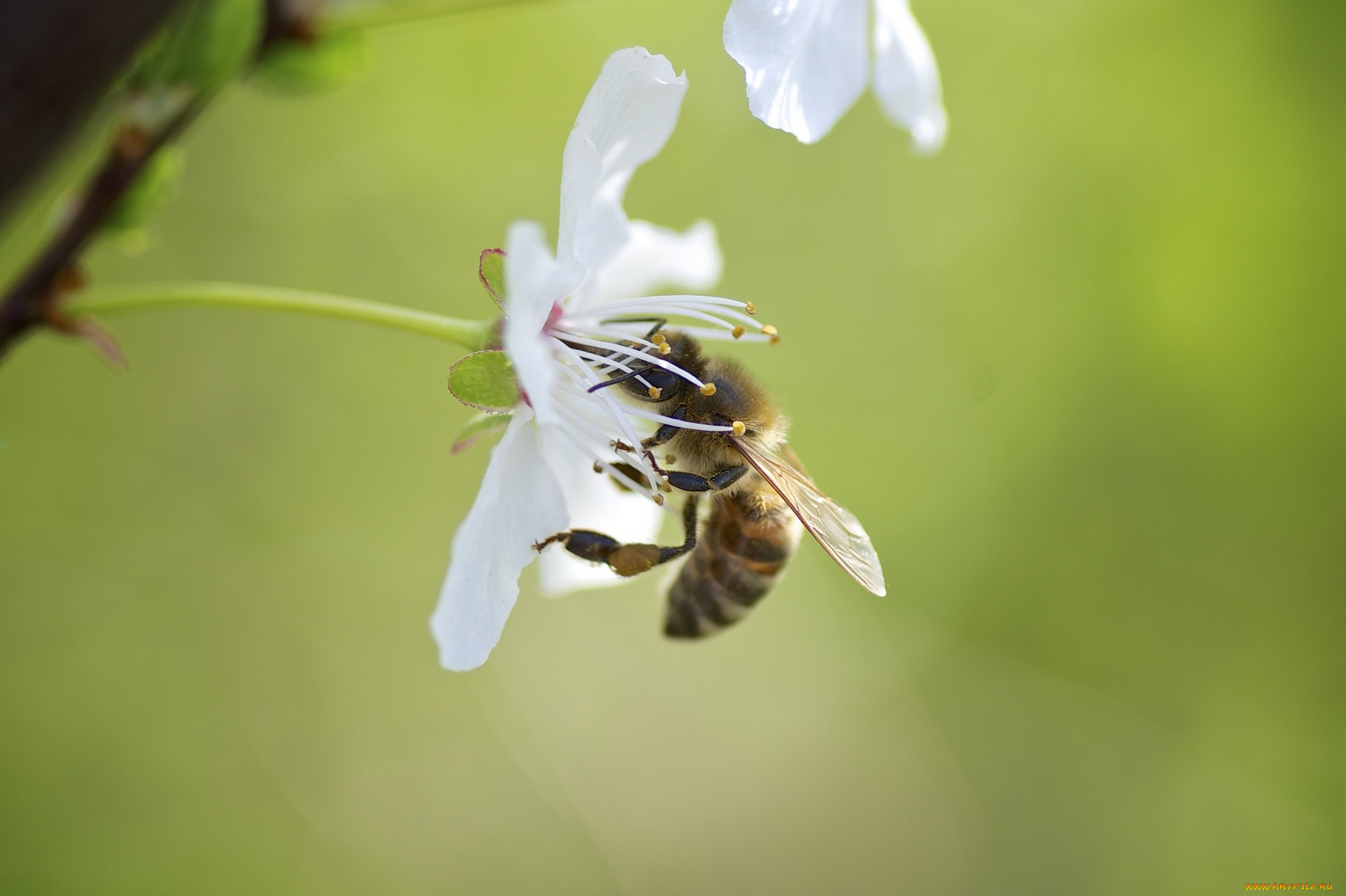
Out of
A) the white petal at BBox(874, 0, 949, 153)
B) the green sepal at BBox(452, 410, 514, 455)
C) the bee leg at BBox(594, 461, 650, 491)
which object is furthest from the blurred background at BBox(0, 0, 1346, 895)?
the green sepal at BBox(452, 410, 514, 455)

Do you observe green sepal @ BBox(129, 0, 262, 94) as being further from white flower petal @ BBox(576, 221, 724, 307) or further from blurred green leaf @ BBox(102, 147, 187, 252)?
white flower petal @ BBox(576, 221, 724, 307)

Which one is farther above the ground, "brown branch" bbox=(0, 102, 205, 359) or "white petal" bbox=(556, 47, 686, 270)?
"brown branch" bbox=(0, 102, 205, 359)

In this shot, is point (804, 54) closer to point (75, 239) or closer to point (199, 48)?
point (199, 48)

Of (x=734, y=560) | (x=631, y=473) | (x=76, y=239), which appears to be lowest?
(x=734, y=560)

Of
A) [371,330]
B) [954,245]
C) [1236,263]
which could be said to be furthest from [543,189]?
[1236,263]

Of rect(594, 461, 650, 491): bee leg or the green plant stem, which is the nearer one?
the green plant stem

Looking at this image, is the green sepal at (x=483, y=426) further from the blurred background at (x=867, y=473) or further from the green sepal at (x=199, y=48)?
the blurred background at (x=867, y=473)

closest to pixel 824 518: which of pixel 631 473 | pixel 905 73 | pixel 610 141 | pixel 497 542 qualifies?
pixel 631 473
